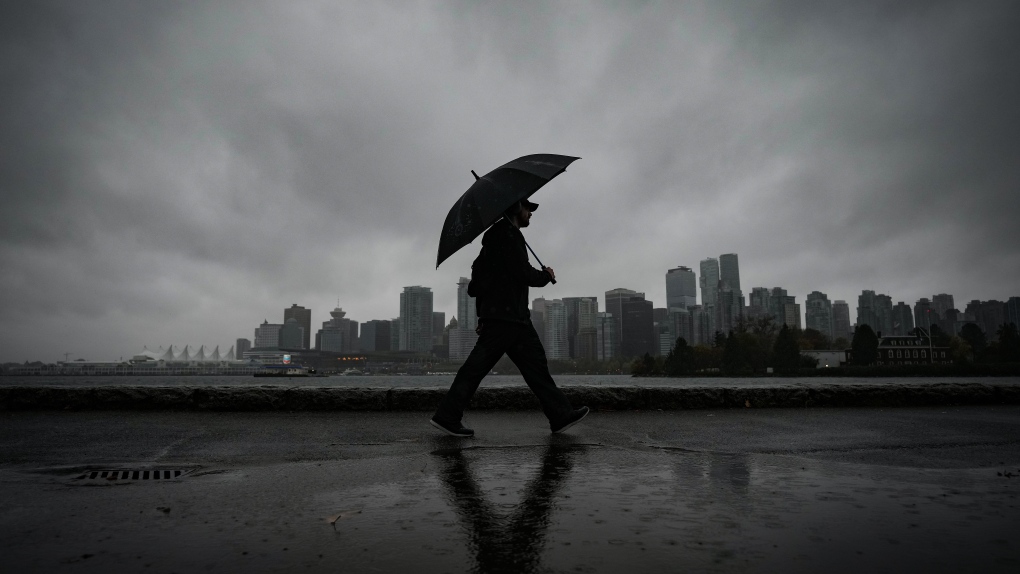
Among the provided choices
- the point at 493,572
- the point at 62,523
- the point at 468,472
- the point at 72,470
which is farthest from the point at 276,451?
the point at 493,572

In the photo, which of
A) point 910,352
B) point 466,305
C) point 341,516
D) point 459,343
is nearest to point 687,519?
point 341,516

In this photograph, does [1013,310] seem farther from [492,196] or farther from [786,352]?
[492,196]

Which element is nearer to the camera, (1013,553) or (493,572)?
(493,572)

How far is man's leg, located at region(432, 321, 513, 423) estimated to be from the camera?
15.4 feet

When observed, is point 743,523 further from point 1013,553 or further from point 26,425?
point 26,425

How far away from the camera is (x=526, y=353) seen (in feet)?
16.0

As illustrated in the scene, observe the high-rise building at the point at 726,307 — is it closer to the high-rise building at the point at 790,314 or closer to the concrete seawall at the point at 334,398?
the high-rise building at the point at 790,314

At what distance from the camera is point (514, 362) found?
186 inches

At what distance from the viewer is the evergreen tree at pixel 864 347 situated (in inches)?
3666

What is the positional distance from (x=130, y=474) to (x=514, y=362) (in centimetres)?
262

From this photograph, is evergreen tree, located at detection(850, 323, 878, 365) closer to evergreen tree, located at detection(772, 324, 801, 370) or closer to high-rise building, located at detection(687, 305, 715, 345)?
evergreen tree, located at detection(772, 324, 801, 370)

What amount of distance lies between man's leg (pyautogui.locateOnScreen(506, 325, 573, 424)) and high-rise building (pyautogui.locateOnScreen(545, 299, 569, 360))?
113292 millimetres

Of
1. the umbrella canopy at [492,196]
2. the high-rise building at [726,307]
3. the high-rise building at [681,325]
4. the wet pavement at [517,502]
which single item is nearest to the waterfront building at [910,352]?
the high-rise building at [726,307]

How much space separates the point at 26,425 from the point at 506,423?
4.37 metres
